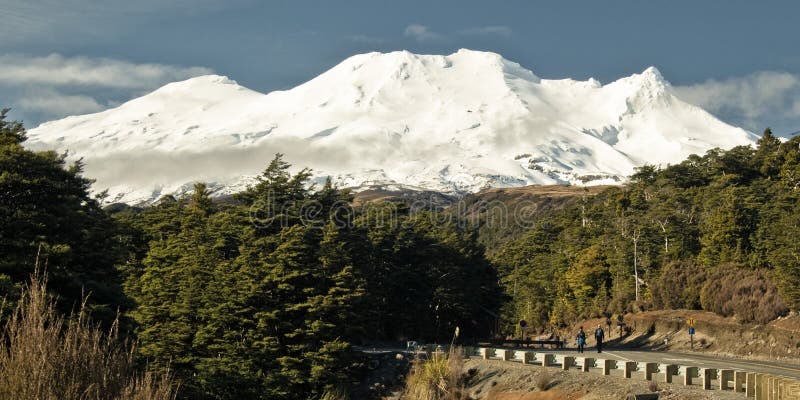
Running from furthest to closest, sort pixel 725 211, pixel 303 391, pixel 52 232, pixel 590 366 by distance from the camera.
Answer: pixel 725 211 → pixel 303 391 → pixel 590 366 → pixel 52 232

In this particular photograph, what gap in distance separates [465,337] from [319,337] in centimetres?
2733

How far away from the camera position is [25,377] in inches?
457

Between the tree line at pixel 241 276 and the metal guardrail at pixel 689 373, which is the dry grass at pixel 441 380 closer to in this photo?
the metal guardrail at pixel 689 373

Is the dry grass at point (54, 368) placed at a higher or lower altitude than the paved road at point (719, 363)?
higher

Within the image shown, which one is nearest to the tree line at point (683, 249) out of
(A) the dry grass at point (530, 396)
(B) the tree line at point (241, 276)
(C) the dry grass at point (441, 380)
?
(B) the tree line at point (241, 276)

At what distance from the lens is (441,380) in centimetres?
3862

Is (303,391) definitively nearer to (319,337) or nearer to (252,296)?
(319,337)

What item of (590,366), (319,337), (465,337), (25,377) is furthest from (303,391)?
(25,377)

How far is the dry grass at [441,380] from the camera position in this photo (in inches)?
1505

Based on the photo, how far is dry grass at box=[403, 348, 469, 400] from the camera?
125 ft

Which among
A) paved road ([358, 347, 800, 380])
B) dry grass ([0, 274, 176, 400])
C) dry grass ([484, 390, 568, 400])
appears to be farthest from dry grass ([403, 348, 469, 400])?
dry grass ([0, 274, 176, 400])

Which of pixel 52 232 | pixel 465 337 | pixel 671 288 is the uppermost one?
pixel 52 232

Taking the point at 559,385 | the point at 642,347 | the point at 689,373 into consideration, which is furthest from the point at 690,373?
the point at 642,347

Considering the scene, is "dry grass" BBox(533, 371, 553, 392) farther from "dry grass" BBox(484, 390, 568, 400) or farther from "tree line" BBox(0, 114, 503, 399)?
"tree line" BBox(0, 114, 503, 399)
